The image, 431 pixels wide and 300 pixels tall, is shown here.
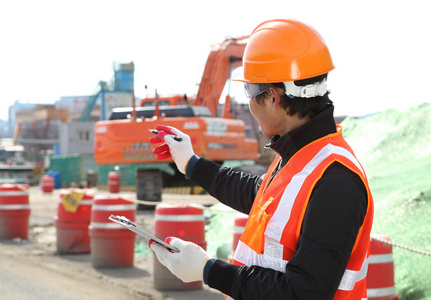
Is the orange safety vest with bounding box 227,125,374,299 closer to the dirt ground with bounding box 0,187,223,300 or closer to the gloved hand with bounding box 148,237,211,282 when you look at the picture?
the gloved hand with bounding box 148,237,211,282

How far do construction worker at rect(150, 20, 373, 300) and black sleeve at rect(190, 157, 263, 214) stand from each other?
15.4 inches

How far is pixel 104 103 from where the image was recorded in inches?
1900

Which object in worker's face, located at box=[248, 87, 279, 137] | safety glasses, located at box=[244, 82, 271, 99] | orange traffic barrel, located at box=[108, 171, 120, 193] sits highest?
safety glasses, located at box=[244, 82, 271, 99]

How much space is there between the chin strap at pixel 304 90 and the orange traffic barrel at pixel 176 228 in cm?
452

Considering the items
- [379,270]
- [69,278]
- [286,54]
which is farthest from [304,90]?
[69,278]

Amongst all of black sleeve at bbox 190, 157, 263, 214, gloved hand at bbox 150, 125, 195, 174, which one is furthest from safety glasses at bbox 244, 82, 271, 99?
gloved hand at bbox 150, 125, 195, 174

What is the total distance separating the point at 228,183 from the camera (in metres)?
2.72

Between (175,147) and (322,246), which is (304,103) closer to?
(322,246)

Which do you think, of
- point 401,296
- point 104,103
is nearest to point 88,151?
point 104,103

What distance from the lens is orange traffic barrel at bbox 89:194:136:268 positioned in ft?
25.1

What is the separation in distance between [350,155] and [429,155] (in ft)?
21.5

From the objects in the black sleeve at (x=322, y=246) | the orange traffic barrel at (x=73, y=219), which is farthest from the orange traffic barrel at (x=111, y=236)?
the black sleeve at (x=322, y=246)

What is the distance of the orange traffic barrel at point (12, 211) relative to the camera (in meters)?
10.3

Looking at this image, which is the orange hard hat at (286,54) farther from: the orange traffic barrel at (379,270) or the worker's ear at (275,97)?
the orange traffic barrel at (379,270)
